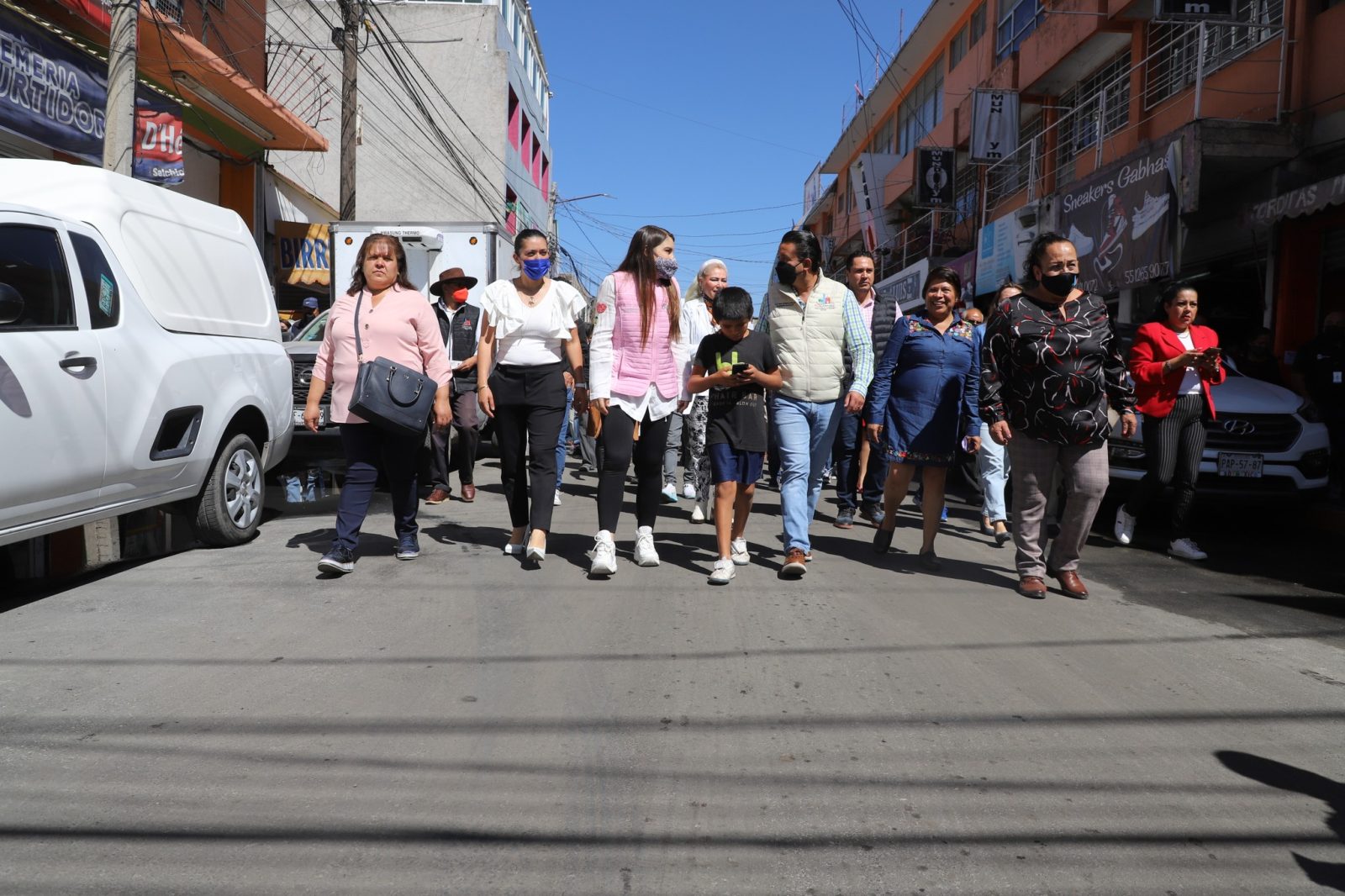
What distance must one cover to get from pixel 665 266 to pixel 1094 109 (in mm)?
15641

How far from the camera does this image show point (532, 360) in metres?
5.92

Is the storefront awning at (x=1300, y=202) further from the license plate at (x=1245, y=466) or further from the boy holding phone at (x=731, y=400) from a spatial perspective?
the boy holding phone at (x=731, y=400)

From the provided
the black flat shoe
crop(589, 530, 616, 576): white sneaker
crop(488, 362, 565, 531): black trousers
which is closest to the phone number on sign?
the black flat shoe

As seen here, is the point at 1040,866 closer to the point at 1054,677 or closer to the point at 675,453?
the point at 1054,677

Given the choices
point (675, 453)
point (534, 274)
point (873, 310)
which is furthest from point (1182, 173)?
point (534, 274)

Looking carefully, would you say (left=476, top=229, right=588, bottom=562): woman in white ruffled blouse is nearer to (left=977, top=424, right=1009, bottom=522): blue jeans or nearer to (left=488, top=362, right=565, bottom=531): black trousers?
(left=488, top=362, right=565, bottom=531): black trousers

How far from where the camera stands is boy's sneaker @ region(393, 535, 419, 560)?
618cm

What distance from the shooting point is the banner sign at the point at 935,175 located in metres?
23.8

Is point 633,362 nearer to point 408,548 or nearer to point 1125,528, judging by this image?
point 408,548

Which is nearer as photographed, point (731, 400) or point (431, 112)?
point (731, 400)

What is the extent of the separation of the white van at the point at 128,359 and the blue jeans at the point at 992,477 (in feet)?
16.6

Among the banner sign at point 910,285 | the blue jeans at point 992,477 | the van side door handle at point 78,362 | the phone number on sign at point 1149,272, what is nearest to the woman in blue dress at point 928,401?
the blue jeans at point 992,477


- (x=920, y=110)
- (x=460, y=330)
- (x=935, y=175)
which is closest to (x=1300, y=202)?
(x=460, y=330)

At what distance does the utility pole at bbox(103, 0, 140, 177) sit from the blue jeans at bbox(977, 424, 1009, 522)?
787cm
